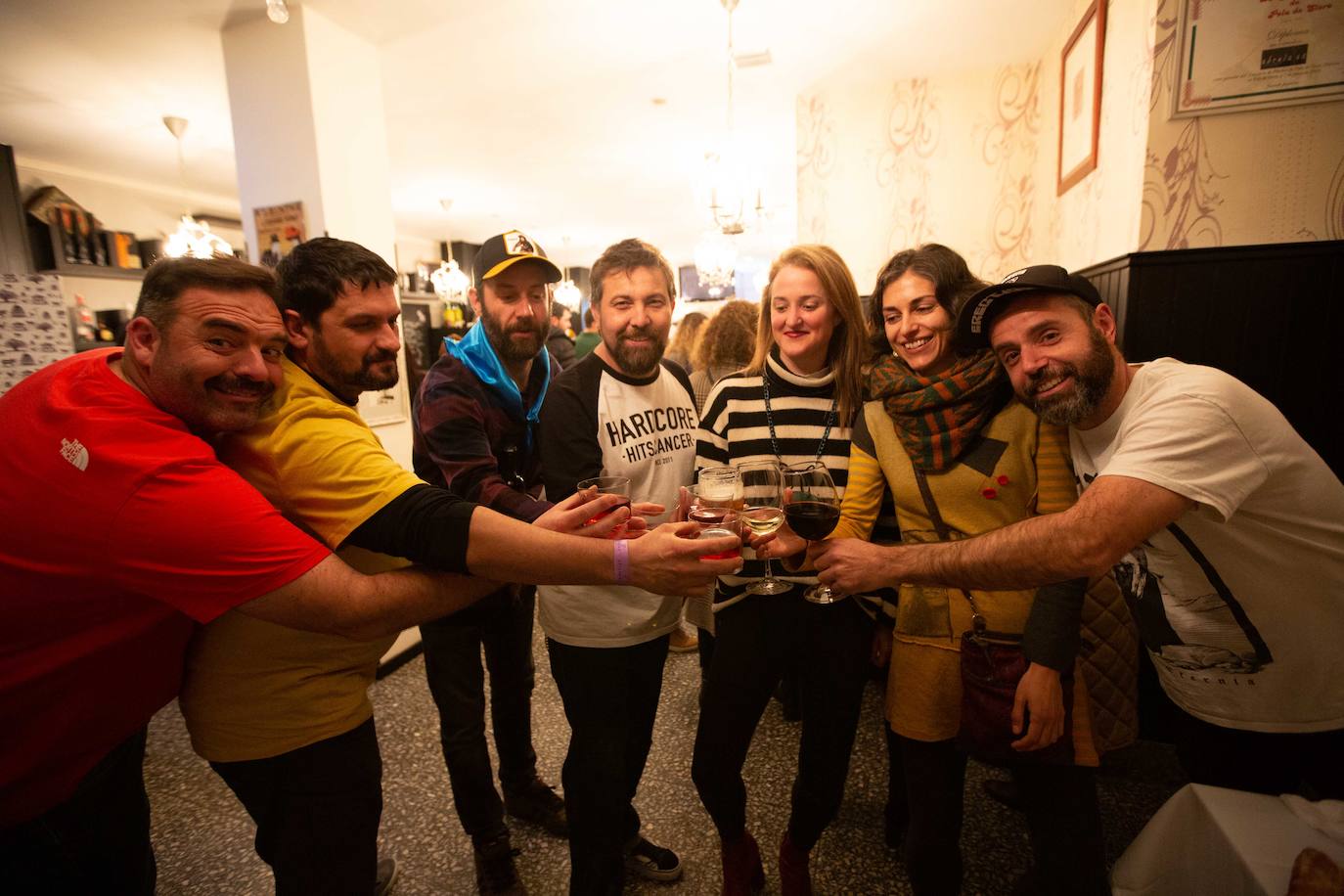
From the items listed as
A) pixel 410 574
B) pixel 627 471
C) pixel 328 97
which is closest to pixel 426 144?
pixel 328 97

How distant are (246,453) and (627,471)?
804mm

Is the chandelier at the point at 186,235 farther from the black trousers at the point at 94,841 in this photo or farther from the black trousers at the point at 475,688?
the black trousers at the point at 94,841

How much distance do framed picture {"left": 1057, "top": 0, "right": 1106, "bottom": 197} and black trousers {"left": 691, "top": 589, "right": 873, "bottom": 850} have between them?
2680mm

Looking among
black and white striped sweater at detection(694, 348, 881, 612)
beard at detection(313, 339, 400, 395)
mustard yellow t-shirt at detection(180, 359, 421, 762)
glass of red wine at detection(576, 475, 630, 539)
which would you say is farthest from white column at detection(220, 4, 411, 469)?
glass of red wine at detection(576, 475, 630, 539)

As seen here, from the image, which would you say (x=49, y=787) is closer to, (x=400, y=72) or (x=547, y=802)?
(x=547, y=802)

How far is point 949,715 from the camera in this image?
4.34ft

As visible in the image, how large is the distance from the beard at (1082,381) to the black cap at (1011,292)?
0.36ft

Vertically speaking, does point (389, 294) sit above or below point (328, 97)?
below

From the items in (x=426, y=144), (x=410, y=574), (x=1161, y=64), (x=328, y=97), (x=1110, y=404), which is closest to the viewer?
(x=410, y=574)

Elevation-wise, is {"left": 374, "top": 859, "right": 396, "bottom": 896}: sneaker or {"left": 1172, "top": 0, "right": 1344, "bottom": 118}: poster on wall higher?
{"left": 1172, "top": 0, "right": 1344, "bottom": 118}: poster on wall

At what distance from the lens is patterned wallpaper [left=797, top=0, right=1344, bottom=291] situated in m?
1.93

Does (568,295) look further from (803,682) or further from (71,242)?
(803,682)

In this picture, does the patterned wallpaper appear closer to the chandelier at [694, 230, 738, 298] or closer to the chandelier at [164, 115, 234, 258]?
the chandelier at [694, 230, 738, 298]

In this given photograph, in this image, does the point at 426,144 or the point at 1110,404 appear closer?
the point at 1110,404
